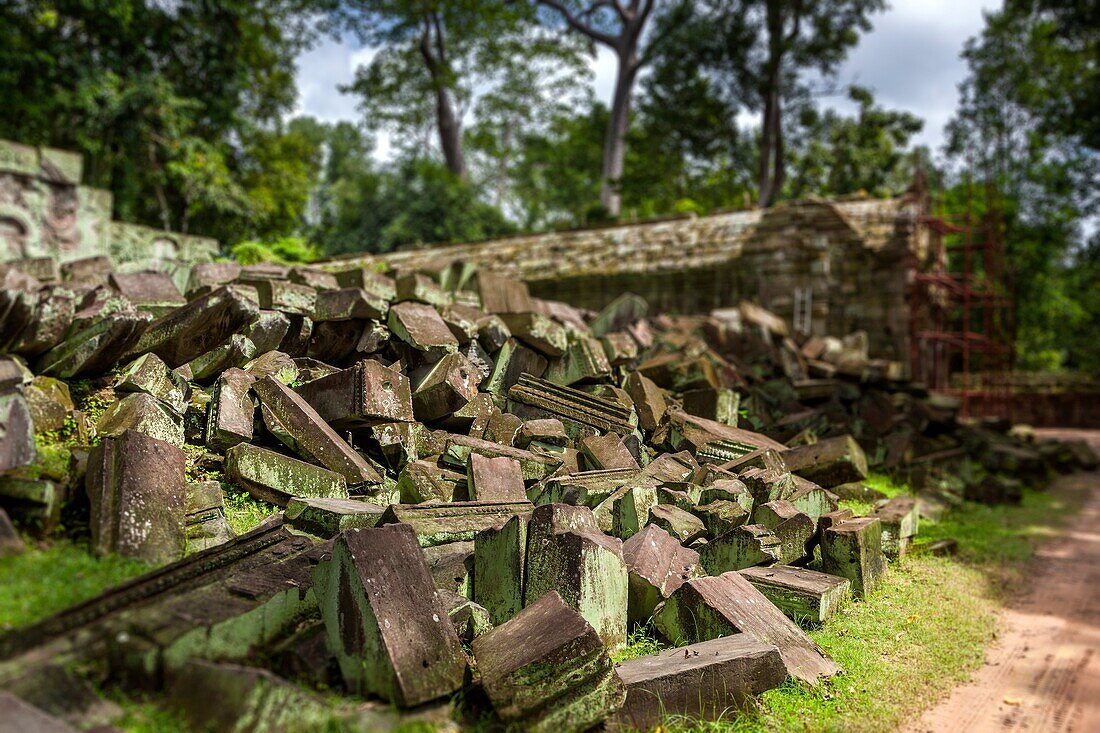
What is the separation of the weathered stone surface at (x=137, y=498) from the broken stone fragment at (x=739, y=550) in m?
2.40

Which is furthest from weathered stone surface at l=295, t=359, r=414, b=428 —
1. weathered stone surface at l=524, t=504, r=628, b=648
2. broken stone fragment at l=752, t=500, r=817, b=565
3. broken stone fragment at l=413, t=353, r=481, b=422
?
broken stone fragment at l=752, t=500, r=817, b=565

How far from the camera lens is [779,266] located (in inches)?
416

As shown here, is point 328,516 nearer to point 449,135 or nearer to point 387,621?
point 387,621

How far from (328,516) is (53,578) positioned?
40.4 inches

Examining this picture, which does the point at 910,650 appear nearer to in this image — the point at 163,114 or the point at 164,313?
the point at 164,313

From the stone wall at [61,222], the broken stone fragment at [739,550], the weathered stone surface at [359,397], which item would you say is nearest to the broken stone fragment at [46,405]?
the weathered stone surface at [359,397]

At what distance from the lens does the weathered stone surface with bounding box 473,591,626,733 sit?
2215 mm

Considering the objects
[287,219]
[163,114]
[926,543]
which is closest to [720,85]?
[287,219]

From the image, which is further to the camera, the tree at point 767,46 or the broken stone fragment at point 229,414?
the tree at point 767,46

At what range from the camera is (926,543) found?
485 cm

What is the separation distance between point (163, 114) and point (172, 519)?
15161mm

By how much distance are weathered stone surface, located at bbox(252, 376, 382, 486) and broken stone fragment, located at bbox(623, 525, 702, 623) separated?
4.49ft

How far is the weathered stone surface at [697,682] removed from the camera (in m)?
2.39

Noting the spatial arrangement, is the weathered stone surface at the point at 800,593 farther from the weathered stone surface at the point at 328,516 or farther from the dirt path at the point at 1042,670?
the weathered stone surface at the point at 328,516
